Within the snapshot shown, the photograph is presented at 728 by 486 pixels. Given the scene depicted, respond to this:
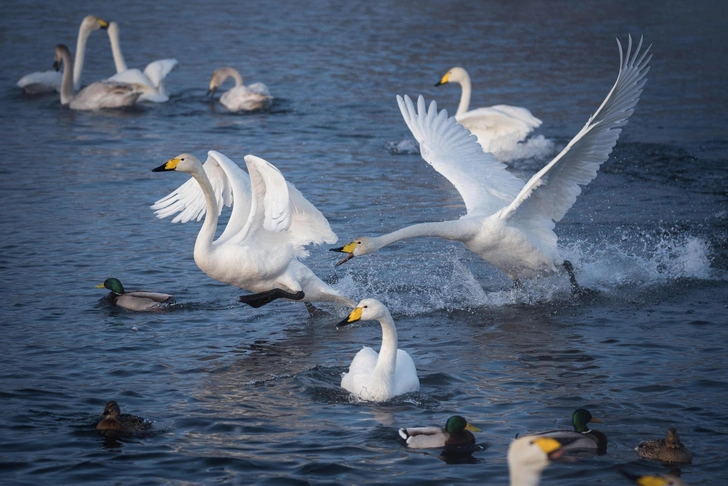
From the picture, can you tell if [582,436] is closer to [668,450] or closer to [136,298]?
[668,450]

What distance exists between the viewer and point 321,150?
15.4 m

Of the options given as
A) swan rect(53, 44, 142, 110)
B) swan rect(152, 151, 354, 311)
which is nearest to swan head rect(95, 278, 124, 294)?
swan rect(152, 151, 354, 311)

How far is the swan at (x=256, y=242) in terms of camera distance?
9.18 m

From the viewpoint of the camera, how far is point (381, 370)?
7.34 metres

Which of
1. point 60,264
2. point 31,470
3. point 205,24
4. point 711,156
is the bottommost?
point 31,470

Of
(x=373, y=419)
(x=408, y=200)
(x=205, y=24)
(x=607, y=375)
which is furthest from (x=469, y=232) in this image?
(x=205, y=24)

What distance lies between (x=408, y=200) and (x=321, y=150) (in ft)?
8.90

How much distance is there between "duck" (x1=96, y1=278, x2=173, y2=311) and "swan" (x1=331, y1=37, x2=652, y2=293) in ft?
6.20

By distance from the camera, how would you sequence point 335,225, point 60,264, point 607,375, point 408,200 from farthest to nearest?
point 408,200
point 335,225
point 60,264
point 607,375

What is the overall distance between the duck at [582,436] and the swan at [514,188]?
7.87 feet

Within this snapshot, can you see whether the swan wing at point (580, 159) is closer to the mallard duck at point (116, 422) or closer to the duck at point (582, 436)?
the duck at point (582, 436)

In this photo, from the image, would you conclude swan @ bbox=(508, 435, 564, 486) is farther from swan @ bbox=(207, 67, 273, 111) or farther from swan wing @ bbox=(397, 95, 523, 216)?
swan @ bbox=(207, 67, 273, 111)

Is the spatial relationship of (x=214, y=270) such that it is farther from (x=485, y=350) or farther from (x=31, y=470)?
(x=31, y=470)

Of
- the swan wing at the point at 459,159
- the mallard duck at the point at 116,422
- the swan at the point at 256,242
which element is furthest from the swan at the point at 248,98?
the mallard duck at the point at 116,422
